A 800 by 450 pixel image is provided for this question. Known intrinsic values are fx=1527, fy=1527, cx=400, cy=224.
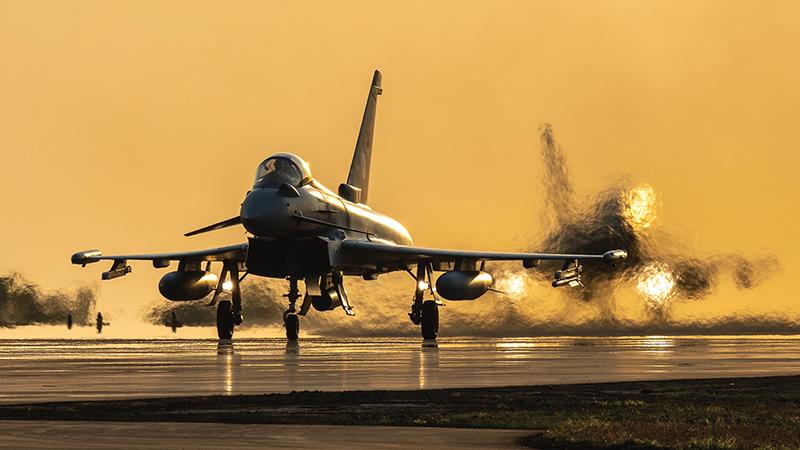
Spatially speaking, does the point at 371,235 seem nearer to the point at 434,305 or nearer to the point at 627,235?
the point at 434,305

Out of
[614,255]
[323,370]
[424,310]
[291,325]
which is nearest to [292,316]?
[291,325]

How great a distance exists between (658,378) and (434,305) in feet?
112

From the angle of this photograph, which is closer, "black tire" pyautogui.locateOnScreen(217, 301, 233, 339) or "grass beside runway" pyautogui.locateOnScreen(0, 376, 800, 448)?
"grass beside runway" pyautogui.locateOnScreen(0, 376, 800, 448)

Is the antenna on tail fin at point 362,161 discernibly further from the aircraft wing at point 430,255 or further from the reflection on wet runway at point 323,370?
the reflection on wet runway at point 323,370

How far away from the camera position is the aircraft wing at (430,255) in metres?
57.8

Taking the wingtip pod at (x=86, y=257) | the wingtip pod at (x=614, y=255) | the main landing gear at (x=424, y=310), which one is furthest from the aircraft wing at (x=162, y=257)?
the wingtip pod at (x=614, y=255)

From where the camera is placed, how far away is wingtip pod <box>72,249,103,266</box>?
198 ft

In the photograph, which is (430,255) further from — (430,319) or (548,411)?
(548,411)

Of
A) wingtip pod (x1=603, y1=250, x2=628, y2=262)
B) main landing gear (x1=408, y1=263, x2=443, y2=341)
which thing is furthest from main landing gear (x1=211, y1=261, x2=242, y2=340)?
wingtip pod (x1=603, y1=250, x2=628, y2=262)

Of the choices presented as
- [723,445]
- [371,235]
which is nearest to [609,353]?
[371,235]

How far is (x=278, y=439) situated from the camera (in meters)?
14.6

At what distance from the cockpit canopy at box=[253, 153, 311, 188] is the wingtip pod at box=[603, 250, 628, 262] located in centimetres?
1186

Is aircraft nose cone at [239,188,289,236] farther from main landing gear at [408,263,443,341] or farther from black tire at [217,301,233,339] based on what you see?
main landing gear at [408,263,443,341]

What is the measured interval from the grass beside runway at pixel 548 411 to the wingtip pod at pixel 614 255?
3446 cm
